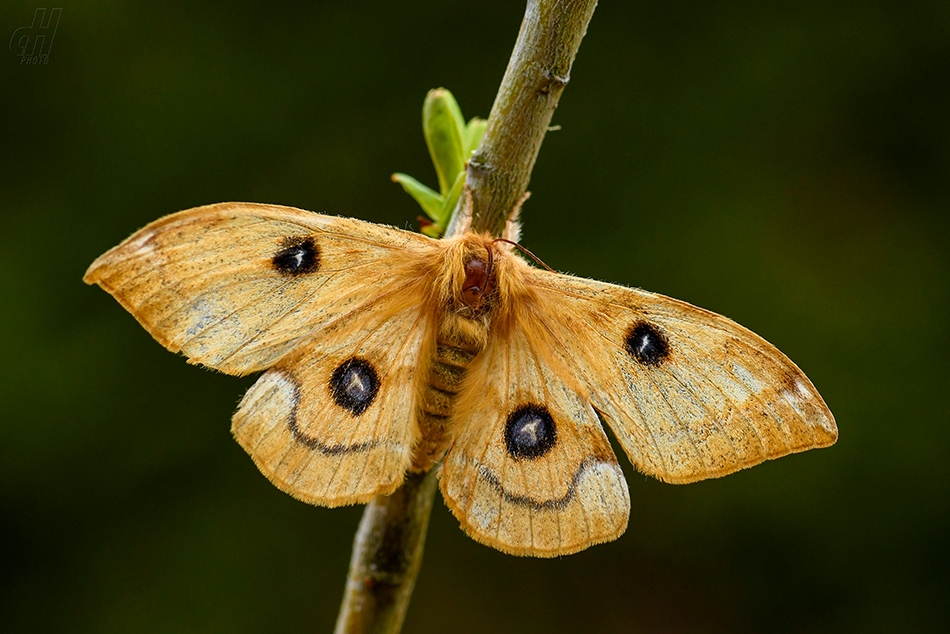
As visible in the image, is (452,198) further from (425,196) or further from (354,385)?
(354,385)

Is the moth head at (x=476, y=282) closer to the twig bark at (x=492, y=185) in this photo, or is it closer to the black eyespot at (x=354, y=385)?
the twig bark at (x=492, y=185)

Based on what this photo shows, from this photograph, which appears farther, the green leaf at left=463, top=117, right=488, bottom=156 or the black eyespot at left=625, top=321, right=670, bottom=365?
the green leaf at left=463, top=117, right=488, bottom=156

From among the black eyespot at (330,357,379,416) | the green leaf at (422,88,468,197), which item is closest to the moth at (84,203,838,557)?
the black eyespot at (330,357,379,416)

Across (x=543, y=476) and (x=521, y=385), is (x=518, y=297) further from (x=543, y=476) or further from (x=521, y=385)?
(x=543, y=476)

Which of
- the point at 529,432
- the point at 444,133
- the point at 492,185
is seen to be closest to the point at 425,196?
the point at 444,133

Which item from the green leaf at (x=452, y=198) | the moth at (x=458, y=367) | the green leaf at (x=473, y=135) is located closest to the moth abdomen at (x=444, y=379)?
the moth at (x=458, y=367)

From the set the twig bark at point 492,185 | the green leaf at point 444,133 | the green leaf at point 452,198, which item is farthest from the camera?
the green leaf at point 444,133

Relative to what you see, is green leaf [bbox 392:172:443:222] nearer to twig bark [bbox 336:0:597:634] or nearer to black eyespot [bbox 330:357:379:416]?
twig bark [bbox 336:0:597:634]
